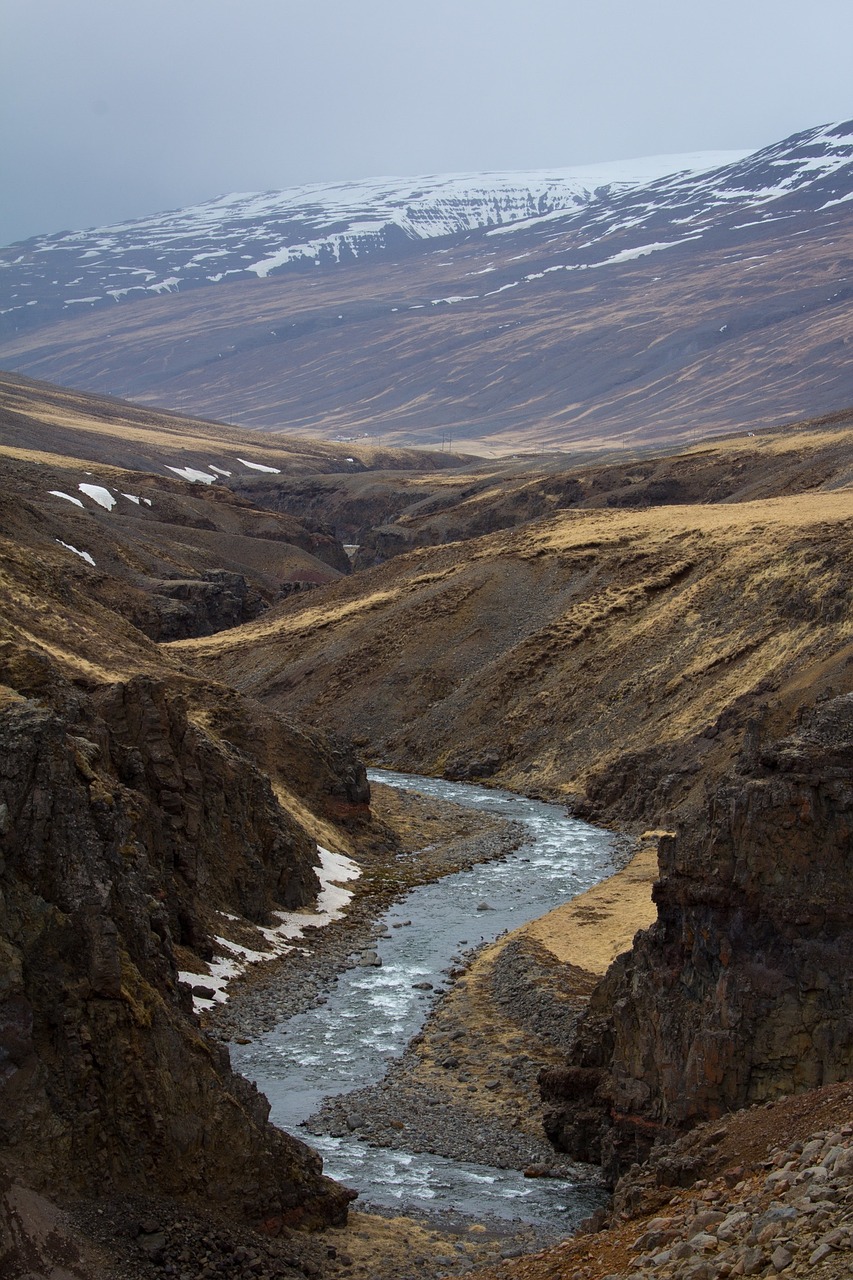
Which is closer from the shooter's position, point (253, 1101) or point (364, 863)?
point (253, 1101)

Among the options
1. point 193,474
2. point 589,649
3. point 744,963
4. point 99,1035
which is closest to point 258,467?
point 193,474

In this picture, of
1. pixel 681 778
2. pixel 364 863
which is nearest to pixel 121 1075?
pixel 364 863

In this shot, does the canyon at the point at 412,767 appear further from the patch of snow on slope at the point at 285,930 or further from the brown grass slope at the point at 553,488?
the brown grass slope at the point at 553,488

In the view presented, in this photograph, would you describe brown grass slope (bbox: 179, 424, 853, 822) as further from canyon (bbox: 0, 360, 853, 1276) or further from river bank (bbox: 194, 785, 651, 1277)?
river bank (bbox: 194, 785, 651, 1277)

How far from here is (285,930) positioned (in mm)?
34969

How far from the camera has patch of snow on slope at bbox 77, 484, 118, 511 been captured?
112 meters

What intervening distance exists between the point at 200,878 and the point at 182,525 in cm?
8431

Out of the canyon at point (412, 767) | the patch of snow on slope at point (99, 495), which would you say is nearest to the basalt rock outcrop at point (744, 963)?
the canyon at point (412, 767)

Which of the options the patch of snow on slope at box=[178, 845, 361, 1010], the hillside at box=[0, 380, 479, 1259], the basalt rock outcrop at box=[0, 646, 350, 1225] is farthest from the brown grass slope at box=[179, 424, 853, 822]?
the basalt rock outcrop at box=[0, 646, 350, 1225]

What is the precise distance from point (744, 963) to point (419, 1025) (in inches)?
396

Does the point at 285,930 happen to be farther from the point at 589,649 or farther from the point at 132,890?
the point at 589,649

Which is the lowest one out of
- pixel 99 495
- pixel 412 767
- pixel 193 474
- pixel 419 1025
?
pixel 412 767

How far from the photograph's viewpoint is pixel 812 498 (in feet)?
235

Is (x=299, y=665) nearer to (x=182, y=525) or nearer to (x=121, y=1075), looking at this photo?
(x=182, y=525)
